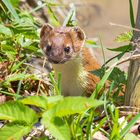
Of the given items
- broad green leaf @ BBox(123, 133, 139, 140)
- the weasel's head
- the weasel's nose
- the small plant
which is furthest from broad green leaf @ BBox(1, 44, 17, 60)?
broad green leaf @ BBox(123, 133, 139, 140)

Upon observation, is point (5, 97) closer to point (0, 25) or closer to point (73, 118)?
point (0, 25)

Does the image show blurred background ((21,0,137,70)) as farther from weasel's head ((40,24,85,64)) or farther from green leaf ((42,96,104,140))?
green leaf ((42,96,104,140))

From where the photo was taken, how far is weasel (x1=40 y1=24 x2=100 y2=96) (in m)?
3.47

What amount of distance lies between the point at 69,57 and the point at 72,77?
0.19 m

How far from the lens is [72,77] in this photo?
3707 mm

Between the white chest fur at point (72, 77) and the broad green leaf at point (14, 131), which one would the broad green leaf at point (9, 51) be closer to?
the white chest fur at point (72, 77)

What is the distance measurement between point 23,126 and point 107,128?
28.8 inches

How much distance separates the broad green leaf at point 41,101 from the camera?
87.8 inches

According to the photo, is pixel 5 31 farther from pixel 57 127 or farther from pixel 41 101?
pixel 57 127

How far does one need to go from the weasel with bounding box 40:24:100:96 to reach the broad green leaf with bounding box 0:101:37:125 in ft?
3.72

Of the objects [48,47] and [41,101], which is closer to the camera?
[41,101]

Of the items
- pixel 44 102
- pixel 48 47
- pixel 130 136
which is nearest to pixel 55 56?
pixel 48 47

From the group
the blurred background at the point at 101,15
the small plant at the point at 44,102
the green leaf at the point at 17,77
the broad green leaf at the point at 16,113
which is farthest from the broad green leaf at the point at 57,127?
the blurred background at the point at 101,15

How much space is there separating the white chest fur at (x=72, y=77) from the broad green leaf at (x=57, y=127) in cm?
142
